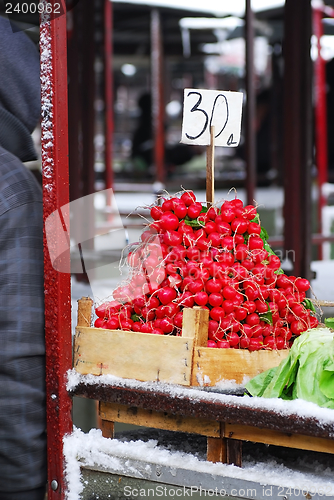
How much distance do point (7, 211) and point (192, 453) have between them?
0.90 m

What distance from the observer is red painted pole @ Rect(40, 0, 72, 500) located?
1604mm

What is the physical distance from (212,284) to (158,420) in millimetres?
420

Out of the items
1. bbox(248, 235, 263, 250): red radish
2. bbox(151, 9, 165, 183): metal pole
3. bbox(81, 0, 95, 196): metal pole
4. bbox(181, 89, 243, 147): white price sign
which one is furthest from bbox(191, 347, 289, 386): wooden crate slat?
bbox(151, 9, 165, 183): metal pole

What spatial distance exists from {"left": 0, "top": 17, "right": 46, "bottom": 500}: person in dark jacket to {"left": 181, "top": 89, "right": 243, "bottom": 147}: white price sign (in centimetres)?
56

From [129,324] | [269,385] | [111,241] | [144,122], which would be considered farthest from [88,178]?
[144,122]

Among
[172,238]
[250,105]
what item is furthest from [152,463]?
[250,105]

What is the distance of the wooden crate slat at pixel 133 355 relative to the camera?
1.55 m

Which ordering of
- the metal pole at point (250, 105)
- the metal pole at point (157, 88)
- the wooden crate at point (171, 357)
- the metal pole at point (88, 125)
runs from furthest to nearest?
1. the metal pole at point (157, 88)
2. the metal pole at point (88, 125)
3. the metal pole at point (250, 105)
4. the wooden crate at point (171, 357)

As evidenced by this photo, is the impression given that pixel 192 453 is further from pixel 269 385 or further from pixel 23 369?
pixel 23 369

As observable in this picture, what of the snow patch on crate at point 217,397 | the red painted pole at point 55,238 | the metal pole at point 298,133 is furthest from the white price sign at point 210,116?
the metal pole at point 298,133

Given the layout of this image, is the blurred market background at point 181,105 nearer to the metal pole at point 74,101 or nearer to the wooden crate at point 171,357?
the metal pole at point 74,101

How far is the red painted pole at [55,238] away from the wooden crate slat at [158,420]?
5.1 inches

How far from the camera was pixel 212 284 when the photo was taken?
1653 mm

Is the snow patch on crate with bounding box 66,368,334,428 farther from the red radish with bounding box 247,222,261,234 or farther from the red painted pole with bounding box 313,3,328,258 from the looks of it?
the red painted pole with bounding box 313,3,328,258
